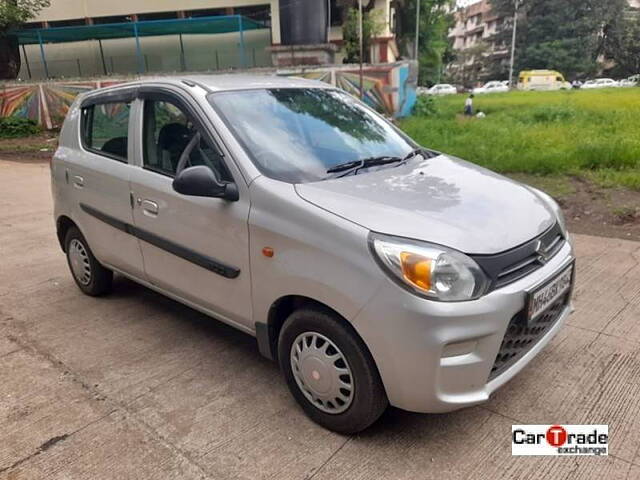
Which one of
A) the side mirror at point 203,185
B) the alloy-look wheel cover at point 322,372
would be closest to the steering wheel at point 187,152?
the side mirror at point 203,185

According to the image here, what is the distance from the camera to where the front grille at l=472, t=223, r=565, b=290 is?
2270mm

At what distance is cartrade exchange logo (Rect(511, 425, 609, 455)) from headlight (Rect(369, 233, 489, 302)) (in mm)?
903

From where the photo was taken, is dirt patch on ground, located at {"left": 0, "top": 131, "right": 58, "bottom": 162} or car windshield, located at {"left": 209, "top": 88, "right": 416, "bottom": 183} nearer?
car windshield, located at {"left": 209, "top": 88, "right": 416, "bottom": 183}

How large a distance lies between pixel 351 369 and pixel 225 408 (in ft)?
2.89

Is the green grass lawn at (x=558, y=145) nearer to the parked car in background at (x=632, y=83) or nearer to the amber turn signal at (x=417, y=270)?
the amber turn signal at (x=417, y=270)

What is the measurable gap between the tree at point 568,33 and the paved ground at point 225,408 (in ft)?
207

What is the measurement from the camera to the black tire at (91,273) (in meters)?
4.28

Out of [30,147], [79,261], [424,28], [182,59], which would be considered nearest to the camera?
[79,261]

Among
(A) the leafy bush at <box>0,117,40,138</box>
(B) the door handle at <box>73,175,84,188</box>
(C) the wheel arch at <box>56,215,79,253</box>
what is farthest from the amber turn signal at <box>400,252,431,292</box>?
(A) the leafy bush at <box>0,117,40,138</box>

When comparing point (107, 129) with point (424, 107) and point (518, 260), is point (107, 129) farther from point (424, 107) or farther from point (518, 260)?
point (424, 107)

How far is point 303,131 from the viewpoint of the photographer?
126 inches

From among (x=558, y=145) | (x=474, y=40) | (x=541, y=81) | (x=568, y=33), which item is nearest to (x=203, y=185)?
(x=558, y=145)

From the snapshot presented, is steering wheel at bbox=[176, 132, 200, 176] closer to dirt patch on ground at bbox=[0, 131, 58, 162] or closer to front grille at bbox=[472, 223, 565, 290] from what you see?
front grille at bbox=[472, 223, 565, 290]

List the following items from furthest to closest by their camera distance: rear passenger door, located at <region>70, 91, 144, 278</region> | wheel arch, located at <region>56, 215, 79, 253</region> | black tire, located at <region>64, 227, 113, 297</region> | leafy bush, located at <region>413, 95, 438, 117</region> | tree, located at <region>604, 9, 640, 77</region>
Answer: tree, located at <region>604, 9, 640, 77</region>, leafy bush, located at <region>413, 95, 438, 117</region>, wheel arch, located at <region>56, 215, 79, 253</region>, black tire, located at <region>64, 227, 113, 297</region>, rear passenger door, located at <region>70, 91, 144, 278</region>
